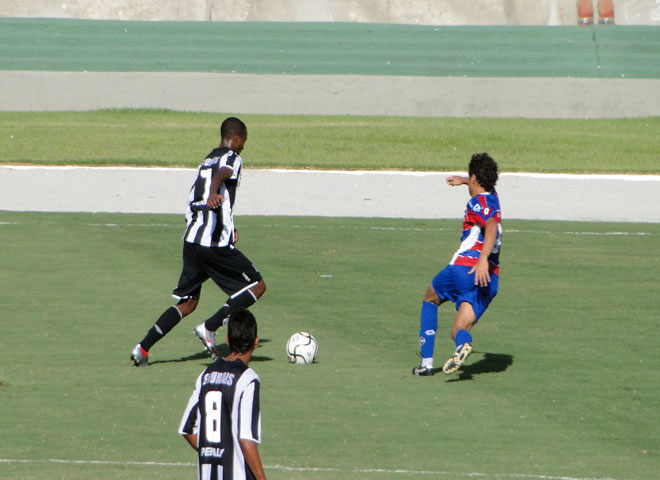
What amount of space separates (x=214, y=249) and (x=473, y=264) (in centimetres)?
215

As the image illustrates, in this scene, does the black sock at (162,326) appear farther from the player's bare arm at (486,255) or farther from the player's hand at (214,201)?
the player's bare arm at (486,255)

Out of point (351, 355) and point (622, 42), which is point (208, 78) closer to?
point (622, 42)

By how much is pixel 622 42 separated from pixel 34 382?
3083 centimetres

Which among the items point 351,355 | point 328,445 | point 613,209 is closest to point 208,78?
point 613,209

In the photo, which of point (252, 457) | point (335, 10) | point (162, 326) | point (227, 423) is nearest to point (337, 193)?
point (162, 326)

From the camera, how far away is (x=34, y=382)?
9.34 meters

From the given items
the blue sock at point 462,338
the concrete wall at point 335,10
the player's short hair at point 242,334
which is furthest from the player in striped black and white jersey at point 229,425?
the concrete wall at point 335,10

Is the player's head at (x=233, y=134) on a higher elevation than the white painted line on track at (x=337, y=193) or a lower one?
lower

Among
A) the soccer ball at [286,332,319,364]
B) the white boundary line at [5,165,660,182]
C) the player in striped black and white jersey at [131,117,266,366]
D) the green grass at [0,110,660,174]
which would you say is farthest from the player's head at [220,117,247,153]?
the green grass at [0,110,660,174]

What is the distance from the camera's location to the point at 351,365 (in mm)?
10117

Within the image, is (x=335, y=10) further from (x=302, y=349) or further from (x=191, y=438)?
(x=191, y=438)

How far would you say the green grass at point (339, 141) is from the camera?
27.2 metres

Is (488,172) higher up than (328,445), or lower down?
higher up

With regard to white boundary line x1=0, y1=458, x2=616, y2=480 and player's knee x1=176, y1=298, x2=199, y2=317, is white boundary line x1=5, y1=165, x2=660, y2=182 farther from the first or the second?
white boundary line x1=0, y1=458, x2=616, y2=480
